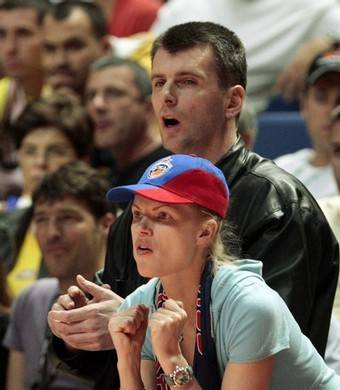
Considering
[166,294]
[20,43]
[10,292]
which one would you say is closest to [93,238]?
[10,292]

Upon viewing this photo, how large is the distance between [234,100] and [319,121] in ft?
8.20

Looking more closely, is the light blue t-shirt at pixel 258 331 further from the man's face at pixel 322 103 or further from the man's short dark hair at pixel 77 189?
the man's face at pixel 322 103

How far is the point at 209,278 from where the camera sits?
10.4 ft

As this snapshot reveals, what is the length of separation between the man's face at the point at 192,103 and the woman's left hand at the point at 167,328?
619 millimetres

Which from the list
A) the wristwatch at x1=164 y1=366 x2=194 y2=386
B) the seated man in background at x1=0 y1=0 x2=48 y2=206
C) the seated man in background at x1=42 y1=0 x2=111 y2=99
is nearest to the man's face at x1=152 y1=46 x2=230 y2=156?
the wristwatch at x1=164 y1=366 x2=194 y2=386

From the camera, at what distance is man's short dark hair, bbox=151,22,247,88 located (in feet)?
11.7

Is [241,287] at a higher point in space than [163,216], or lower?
lower

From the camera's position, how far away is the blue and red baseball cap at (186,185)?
10.3 feet

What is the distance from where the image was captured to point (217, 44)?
141 inches

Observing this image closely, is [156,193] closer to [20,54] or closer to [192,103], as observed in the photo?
[192,103]

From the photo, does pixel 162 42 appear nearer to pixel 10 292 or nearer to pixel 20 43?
pixel 10 292

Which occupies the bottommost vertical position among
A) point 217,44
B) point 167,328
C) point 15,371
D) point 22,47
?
point 15,371

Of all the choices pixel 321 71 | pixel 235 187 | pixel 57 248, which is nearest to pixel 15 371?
pixel 57 248

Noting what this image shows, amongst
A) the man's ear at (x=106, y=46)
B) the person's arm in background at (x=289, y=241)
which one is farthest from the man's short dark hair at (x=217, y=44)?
the man's ear at (x=106, y=46)
